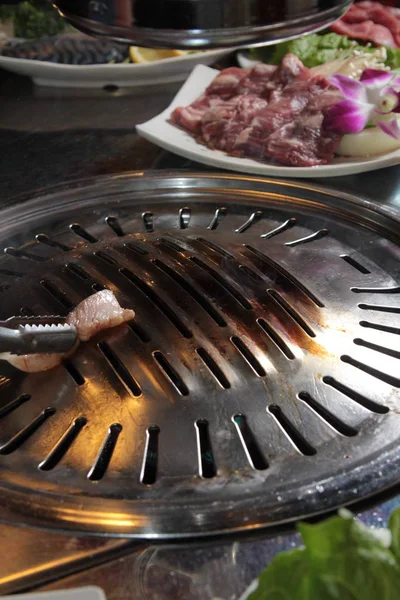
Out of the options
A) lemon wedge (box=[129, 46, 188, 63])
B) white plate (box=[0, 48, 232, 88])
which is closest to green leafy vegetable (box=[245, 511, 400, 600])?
white plate (box=[0, 48, 232, 88])

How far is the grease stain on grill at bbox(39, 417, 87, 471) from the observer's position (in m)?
1.11

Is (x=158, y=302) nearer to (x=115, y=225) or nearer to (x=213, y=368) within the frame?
(x=213, y=368)

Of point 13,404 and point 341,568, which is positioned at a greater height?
point 341,568

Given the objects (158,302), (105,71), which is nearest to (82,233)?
(158,302)

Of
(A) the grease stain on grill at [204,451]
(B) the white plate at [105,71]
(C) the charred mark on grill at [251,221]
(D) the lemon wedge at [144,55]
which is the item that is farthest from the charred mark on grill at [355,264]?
(D) the lemon wedge at [144,55]

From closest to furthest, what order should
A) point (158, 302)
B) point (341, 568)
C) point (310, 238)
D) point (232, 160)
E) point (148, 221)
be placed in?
point (341, 568) → point (158, 302) → point (310, 238) → point (148, 221) → point (232, 160)

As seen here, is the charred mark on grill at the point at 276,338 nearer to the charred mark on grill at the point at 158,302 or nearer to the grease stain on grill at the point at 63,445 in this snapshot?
the charred mark on grill at the point at 158,302

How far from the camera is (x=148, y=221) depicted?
5.90 ft

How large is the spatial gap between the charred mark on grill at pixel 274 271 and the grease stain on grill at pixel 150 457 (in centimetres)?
46

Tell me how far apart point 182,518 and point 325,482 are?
0.68 feet

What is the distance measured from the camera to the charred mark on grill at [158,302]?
1.39 m

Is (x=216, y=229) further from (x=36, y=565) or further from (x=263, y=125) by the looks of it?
(x=36, y=565)

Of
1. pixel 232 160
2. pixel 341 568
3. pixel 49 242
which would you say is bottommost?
pixel 49 242

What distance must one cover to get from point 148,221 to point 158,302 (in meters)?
0.38
